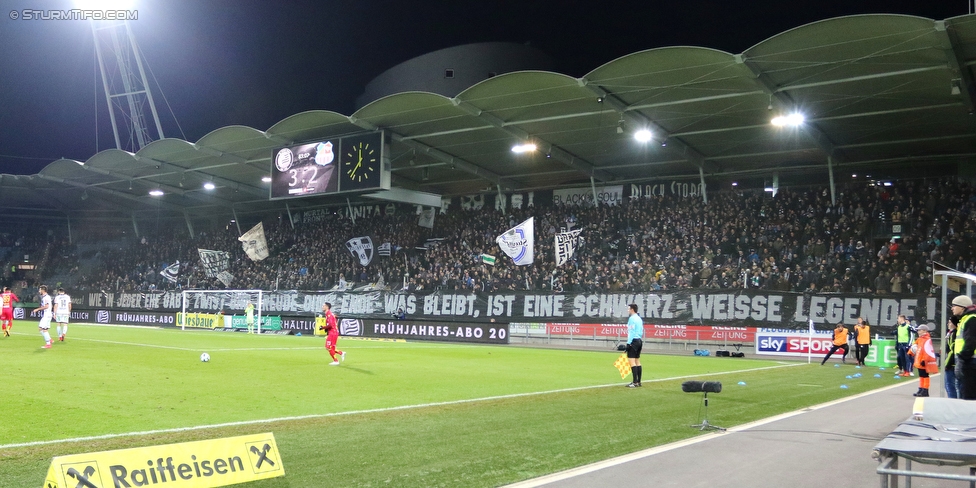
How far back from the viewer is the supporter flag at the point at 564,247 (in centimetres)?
3966

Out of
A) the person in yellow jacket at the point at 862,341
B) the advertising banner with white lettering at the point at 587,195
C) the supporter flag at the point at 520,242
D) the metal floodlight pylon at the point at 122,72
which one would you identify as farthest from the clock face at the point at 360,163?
the metal floodlight pylon at the point at 122,72

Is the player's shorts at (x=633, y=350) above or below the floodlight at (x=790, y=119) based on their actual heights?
below

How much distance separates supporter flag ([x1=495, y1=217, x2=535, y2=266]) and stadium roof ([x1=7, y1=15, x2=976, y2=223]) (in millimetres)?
4300

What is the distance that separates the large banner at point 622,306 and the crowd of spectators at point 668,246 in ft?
3.42

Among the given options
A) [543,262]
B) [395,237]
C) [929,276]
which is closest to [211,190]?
[395,237]

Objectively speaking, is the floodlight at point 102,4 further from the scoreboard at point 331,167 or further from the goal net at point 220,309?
the scoreboard at point 331,167

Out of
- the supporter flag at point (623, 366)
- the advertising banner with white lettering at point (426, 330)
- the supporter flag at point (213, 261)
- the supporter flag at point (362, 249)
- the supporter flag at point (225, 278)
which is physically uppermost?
the supporter flag at point (362, 249)

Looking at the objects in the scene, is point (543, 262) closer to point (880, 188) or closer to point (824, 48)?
point (880, 188)

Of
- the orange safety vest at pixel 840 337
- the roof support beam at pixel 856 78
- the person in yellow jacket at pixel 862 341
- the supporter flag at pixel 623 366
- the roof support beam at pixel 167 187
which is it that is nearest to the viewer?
the supporter flag at pixel 623 366

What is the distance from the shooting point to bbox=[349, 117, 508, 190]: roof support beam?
3522cm

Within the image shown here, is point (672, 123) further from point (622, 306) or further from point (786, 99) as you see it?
point (622, 306)

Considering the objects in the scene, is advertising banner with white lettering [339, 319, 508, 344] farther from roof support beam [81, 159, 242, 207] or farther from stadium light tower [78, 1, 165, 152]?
stadium light tower [78, 1, 165, 152]

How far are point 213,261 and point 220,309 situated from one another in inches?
292

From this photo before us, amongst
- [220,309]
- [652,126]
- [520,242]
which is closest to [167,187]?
[220,309]
